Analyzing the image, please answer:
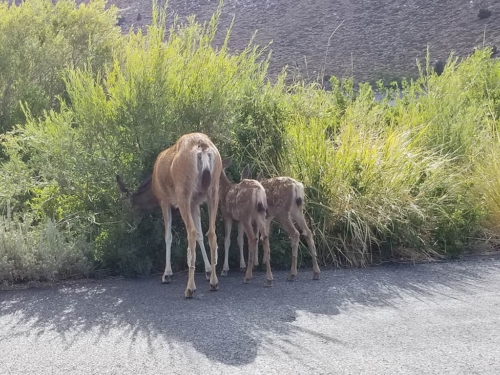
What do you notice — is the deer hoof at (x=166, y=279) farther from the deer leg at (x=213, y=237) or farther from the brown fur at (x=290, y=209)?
the brown fur at (x=290, y=209)

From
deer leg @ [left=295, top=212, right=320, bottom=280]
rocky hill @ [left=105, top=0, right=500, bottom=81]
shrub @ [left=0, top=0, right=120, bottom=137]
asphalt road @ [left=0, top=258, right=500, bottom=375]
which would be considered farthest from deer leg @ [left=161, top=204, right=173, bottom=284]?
rocky hill @ [left=105, top=0, right=500, bottom=81]

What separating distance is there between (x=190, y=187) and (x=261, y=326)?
6.81 ft

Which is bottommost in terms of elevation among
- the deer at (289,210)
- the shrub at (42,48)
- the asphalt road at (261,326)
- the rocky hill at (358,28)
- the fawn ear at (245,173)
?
the asphalt road at (261,326)

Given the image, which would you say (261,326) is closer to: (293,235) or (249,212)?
(249,212)

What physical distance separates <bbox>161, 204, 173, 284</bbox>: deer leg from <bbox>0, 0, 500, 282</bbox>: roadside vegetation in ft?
1.76

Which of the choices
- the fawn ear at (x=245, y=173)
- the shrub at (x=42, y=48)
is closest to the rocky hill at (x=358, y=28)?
the shrub at (x=42, y=48)

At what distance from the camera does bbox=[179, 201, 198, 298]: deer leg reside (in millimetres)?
7492

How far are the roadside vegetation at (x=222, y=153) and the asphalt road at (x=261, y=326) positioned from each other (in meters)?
0.71

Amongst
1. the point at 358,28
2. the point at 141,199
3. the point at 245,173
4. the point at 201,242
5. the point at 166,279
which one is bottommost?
the point at 166,279

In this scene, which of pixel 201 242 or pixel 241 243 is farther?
pixel 241 243

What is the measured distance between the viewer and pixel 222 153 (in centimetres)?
1010

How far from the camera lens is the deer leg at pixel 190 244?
295 inches

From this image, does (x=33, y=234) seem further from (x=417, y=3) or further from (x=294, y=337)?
(x=417, y=3)

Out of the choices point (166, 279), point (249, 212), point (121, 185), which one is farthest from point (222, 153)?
point (166, 279)
